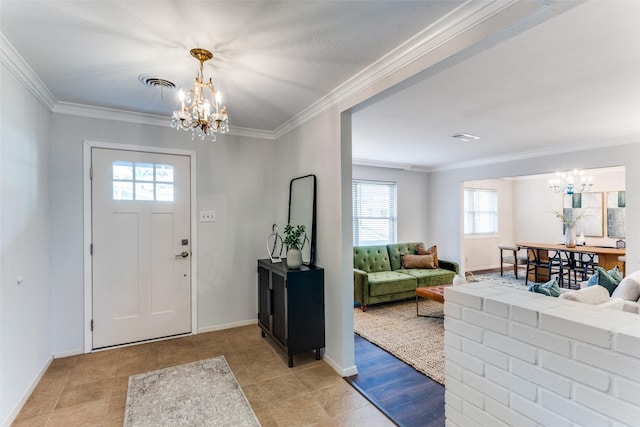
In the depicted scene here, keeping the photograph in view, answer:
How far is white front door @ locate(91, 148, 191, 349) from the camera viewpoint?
320cm

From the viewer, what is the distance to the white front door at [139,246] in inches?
126

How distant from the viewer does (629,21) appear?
5.76 ft

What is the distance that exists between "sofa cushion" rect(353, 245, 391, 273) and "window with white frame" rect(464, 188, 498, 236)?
332cm

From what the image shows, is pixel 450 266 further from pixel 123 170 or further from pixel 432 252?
pixel 123 170

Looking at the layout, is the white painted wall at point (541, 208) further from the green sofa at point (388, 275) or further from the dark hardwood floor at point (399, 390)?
the dark hardwood floor at point (399, 390)

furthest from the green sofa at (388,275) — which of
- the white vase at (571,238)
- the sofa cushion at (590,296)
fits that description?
the sofa cushion at (590,296)

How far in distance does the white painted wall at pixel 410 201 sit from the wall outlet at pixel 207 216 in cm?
355

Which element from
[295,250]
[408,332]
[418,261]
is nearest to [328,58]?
[295,250]

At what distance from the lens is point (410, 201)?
6.80 meters

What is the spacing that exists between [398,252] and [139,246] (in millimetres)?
4110

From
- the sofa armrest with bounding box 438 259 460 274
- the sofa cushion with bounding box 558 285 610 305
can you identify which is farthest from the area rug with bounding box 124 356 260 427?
the sofa armrest with bounding box 438 259 460 274

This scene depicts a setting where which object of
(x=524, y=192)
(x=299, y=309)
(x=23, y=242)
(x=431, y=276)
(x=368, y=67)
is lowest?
(x=431, y=276)

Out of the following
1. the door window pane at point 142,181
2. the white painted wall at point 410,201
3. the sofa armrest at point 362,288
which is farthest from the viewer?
the white painted wall at point 410,201

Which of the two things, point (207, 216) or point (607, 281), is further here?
point (207, 216)
